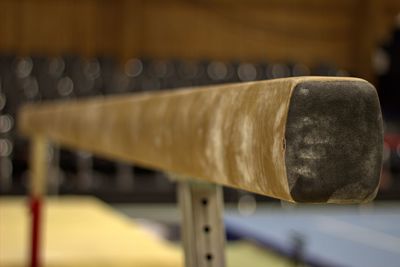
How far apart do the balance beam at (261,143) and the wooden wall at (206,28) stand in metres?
6.97

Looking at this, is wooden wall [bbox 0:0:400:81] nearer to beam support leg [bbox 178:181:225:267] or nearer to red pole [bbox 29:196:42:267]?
red pole [bbox 29:196:42:267]

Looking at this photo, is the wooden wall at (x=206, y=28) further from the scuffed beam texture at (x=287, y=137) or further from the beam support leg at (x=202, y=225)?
the scuffed beam texture at (x=287, y=137)

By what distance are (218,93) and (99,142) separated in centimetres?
72

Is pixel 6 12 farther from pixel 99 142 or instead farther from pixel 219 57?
pixel 99 142

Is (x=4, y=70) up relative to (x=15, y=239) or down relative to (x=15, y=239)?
up

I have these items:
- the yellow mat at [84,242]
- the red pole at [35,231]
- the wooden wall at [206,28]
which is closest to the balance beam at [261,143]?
the red pole at [35,231]

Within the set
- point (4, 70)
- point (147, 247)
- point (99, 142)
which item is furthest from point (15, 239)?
point (4, 70)

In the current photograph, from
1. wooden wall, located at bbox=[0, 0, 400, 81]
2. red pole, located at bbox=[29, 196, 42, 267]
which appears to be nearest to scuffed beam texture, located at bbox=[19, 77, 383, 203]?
red pole, located at bbox=[29, 196, 42, 267]

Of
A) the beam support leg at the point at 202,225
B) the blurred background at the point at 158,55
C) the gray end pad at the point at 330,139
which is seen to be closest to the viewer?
the gray end pad at the point at 330,139

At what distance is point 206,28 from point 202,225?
296 inches

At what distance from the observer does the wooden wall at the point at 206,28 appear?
779cm

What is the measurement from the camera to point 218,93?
80 centimetres

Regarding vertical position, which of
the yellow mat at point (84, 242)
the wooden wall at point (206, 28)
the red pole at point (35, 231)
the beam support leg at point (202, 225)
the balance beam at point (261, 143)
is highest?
the wooden wall at point (206, 28)

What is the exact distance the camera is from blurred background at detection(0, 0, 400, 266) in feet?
19.4
